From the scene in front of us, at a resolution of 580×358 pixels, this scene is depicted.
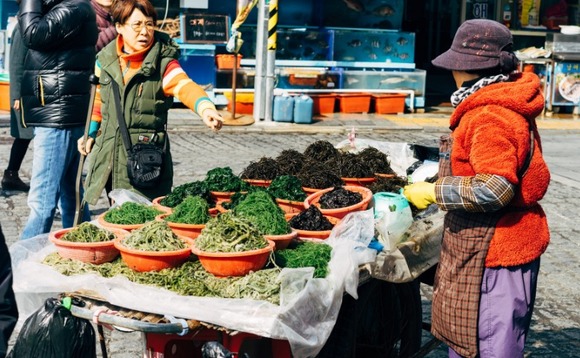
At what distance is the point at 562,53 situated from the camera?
18.1 m

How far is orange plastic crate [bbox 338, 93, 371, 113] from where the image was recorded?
677 inches

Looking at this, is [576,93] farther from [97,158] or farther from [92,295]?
[92,295]

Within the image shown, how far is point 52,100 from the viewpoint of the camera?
6695mm

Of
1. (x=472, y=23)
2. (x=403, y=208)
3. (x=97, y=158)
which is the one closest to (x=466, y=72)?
(x=472, y=23)

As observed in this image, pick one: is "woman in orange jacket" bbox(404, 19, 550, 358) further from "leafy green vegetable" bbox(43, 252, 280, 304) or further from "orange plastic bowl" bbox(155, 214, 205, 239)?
"orange plastic bowl" bbox(155, 214, 205, 239)

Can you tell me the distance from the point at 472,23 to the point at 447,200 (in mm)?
787

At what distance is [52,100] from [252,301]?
3163 millimetres

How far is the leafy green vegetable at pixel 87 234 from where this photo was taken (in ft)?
14.9

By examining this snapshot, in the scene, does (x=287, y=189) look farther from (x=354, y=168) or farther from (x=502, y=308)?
(x=502, y=308)

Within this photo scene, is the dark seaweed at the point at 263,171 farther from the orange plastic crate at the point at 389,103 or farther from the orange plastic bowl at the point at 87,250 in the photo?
the orange plastic crate at the point at 389,103

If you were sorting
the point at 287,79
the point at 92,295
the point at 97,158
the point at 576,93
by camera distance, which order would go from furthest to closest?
1. the point at 576,93
2. the point at 287,79
3. the point at 97,158
4. the point at 92,295

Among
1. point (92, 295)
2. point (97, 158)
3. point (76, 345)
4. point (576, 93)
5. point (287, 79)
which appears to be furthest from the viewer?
point (576, 93)

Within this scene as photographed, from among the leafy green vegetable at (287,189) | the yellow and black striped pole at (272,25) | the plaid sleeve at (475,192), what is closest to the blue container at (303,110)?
the yellow and black striped pole at (272,25)

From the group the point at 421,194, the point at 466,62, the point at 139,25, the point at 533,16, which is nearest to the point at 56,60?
the point at 139,25
